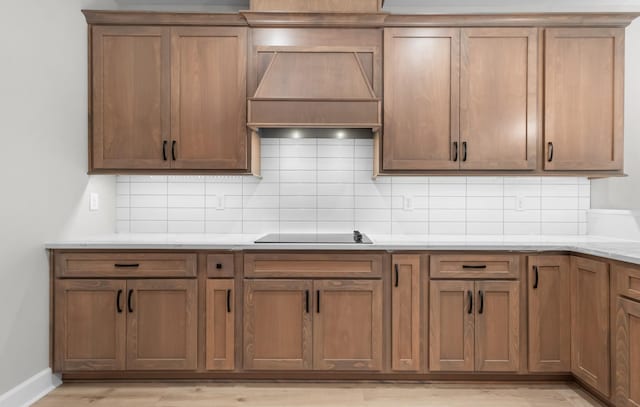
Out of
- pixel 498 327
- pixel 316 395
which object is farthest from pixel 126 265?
pixel 498 327

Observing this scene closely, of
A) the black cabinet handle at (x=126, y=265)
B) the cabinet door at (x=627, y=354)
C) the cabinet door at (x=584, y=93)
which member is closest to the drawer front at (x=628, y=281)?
the cabinet door at (x=627, y=354)

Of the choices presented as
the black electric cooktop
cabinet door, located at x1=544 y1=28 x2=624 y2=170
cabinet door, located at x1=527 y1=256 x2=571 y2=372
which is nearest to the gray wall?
the black electric cooktop

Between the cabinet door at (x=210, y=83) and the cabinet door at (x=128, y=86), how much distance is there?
7cm

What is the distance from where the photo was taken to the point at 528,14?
9.16 feet

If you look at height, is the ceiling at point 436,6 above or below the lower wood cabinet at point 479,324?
above

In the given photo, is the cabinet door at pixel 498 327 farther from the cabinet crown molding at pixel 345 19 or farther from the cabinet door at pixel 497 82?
the cabinet crown molding at pixel 345 19

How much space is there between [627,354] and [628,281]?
0.35 meters

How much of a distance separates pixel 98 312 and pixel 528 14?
10.5 feet

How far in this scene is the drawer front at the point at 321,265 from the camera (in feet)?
8.47

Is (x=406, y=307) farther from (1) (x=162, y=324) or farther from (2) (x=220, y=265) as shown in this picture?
Answer: (1) (x=162, y=324)

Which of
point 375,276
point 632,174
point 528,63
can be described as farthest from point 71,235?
point 632,174

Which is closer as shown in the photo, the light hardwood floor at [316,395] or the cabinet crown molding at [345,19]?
the light hardwood floor at [316,395]

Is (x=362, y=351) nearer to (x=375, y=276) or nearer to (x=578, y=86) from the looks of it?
(x=375, y=276)

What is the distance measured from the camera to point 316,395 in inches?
98.7
